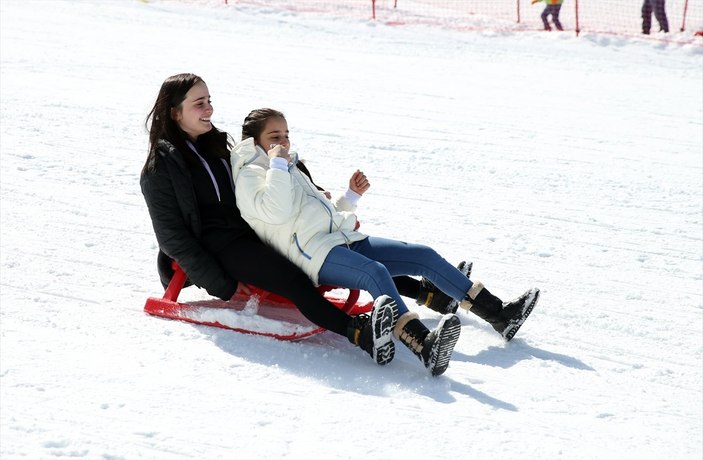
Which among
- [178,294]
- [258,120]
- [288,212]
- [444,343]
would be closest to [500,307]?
[444,343]

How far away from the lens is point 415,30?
522 inches

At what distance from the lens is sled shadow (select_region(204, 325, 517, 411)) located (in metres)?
3.78

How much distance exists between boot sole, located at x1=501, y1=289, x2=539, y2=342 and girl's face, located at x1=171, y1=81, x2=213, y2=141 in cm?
Answer: 163

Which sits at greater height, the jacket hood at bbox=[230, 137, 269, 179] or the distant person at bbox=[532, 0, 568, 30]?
the distant person at bbox=[532, 0, 568, 30]

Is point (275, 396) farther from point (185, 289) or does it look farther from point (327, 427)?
point (185, 289)

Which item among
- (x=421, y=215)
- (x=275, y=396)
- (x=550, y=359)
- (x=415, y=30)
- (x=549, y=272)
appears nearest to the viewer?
(x=275, y=396)

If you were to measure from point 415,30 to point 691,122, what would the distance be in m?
5.14

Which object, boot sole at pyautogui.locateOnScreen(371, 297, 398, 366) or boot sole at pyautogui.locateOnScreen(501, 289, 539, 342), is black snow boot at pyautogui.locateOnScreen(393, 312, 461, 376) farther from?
boot sole at pyautogui.locateOnScreen(501, 289, 539, 342)

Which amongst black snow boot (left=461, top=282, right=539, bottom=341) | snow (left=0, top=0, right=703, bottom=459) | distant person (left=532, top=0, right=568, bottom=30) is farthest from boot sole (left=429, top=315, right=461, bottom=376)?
distant person (left=532, top=0, right=568, bottom=30)

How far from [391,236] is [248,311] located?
1.81 m

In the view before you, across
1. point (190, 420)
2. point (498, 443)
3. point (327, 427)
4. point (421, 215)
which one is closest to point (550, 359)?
point (498, 443)

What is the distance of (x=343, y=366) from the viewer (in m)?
3.99

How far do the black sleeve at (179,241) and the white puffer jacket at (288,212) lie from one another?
253 mm

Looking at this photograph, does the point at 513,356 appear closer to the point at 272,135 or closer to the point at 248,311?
the point at 248,311
